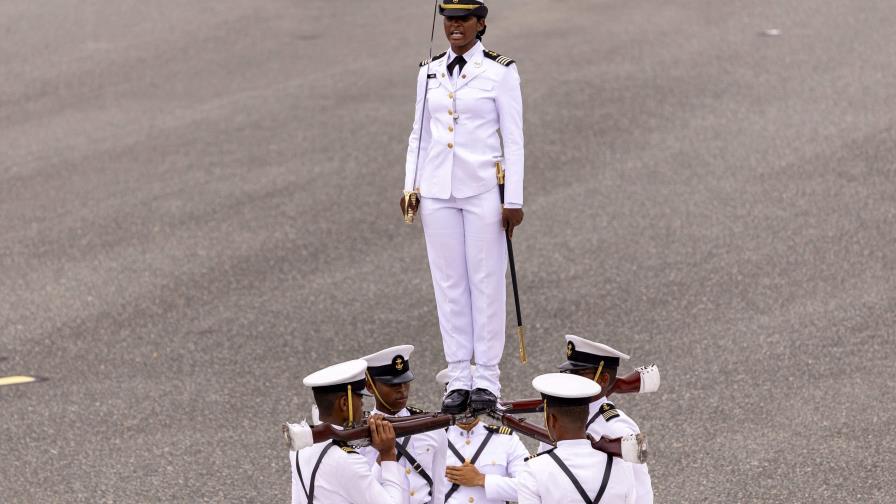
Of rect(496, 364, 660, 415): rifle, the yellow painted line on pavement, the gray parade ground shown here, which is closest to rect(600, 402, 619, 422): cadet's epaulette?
rect(496, 364, 660, 415): rifle

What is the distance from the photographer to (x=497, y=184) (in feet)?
30.3

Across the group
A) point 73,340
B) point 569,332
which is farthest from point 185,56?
point 569,332

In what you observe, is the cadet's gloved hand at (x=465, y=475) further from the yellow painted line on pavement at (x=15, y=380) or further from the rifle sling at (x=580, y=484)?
the yellow painted line on pavement at (x=15, y=380)

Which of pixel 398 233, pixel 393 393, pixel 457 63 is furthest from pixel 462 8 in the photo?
pixel 398 233

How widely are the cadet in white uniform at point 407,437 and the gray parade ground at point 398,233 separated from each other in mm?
3060

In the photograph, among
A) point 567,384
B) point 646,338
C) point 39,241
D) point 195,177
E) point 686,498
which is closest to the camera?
point 567,384

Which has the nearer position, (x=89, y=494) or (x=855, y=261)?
(x=89, y=494)

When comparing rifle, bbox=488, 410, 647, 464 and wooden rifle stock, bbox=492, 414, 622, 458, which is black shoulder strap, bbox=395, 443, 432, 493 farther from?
rifle, bbox=488, 410, 647, 464

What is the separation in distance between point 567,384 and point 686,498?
4.15 meters

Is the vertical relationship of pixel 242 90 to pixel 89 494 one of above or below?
above

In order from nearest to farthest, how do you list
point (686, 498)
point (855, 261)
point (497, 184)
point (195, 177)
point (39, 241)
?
point (497, 184), point (686, 498), point (855, 261), point (39, 241), point (195, 177)

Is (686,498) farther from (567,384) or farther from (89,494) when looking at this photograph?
(89,494)

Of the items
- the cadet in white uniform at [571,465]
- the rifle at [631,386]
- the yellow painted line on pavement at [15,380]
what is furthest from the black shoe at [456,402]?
the yellow painted line on pavement at [15,380]

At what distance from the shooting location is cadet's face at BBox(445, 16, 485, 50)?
8984 mm
